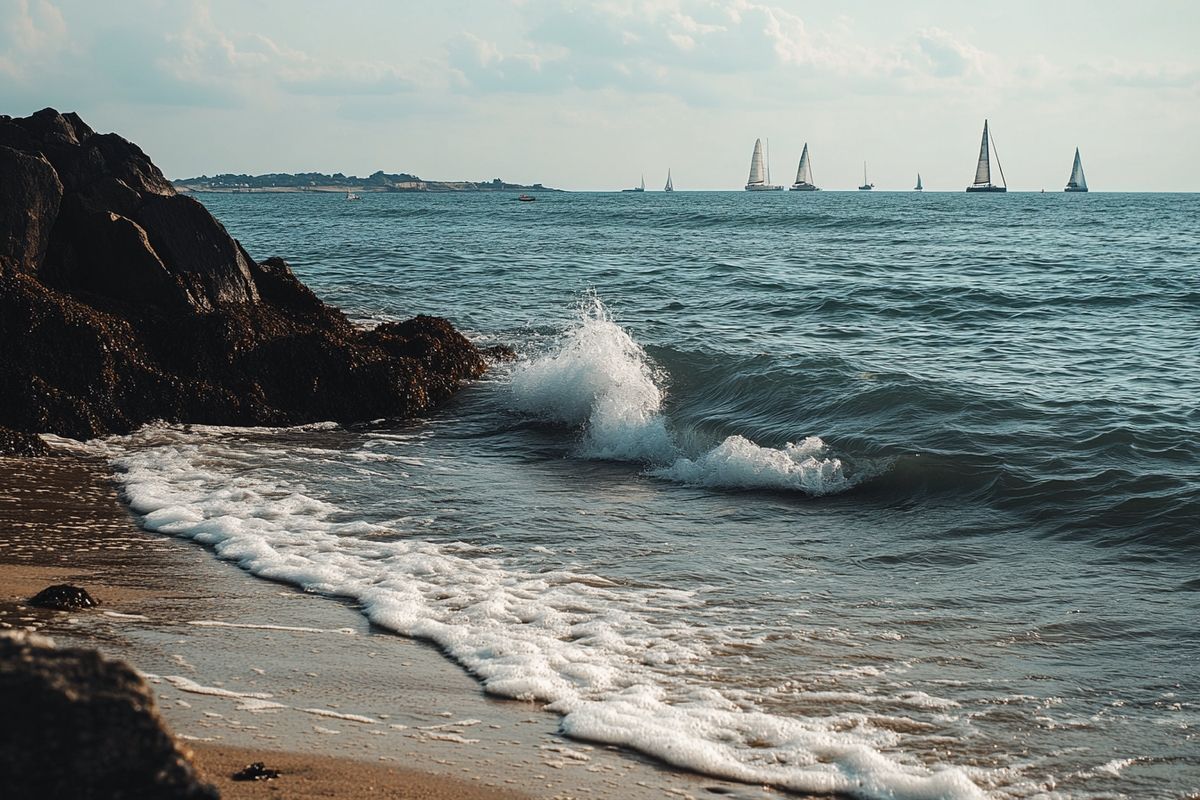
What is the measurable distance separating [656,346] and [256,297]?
5.24 metres

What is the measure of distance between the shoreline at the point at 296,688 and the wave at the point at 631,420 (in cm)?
430

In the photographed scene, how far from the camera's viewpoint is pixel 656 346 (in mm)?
14719

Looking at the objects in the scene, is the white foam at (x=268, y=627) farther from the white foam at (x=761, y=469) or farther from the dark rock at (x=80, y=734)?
the white foam at (x=761, y=469)

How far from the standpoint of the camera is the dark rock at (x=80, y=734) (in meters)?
2.04

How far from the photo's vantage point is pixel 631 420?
10930 millimetres

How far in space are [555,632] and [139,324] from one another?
6.63 metres

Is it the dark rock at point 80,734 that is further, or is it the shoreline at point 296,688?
the shoreline at point 296,688

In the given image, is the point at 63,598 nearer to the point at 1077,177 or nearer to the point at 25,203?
the point at 25,203

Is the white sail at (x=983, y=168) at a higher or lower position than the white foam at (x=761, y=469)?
higher

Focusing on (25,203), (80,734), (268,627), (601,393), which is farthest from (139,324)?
(80,734)

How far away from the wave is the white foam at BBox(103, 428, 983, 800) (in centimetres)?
303

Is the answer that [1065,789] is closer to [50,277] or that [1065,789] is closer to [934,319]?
[50,277]

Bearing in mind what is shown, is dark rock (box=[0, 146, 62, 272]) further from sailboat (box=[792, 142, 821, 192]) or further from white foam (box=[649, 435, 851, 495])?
sailboat (box=[792, 142, 821, 192])

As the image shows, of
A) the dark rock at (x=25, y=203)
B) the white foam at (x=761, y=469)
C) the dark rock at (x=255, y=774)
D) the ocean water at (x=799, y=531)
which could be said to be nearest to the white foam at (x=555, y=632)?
the ocean water at (x=799, y=531)
